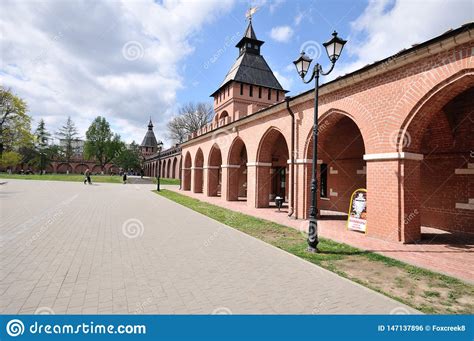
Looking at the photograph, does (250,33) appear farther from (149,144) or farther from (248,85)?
(149,144)

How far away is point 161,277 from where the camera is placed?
452 centimetres

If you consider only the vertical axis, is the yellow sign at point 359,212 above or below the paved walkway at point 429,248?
above

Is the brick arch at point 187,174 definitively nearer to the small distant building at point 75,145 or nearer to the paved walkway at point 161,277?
the paved walkway at point 161,277

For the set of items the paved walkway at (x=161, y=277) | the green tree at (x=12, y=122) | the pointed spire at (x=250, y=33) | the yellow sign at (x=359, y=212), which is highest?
the pointed spire at (x=250, y=33)

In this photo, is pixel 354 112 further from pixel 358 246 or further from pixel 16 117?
pixel 16 117

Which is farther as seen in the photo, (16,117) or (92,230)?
(16,117)

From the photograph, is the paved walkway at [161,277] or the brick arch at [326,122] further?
the brick arch at [326,122]

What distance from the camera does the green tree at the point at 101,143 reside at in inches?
2697

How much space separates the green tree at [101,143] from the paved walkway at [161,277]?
67678 millimetres

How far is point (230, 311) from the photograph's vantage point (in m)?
3.46

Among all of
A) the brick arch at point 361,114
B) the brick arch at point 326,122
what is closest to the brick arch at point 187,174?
the brick arch at point 326,122

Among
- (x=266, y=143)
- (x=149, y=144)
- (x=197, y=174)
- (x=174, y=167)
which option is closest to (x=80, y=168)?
(x=149, y=144)
